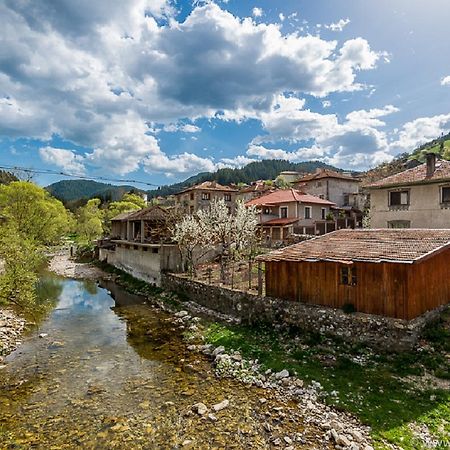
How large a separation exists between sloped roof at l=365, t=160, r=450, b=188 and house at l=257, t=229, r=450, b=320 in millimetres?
11948

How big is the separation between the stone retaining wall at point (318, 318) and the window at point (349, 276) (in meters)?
1.39

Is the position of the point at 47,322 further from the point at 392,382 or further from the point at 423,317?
the point at 423,317

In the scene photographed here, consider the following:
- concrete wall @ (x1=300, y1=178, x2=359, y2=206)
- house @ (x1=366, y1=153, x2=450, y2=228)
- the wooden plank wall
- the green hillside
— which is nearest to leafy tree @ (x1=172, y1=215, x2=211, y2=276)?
the wooden plank wall

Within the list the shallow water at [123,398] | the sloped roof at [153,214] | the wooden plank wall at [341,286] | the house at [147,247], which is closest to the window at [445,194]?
the wooden plank wall at [341,286]

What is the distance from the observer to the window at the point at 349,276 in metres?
15.4

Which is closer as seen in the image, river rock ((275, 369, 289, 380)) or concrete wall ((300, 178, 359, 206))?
river rock ((275, 369, 289, 380))

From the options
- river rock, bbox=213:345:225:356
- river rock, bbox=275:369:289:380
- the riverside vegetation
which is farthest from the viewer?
river rock, bbox=213:345:225:356

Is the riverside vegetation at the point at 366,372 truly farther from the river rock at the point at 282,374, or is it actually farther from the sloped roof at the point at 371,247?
the sloped roof at the point at 371,247

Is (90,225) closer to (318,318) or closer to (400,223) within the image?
(400,223)

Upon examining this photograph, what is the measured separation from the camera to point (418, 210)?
28188 millimetres

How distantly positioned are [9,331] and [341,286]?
1804 cm

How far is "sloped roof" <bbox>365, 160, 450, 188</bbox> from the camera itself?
26.9 meters

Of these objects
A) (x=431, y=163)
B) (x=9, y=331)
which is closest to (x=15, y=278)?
(x=9, y=331)

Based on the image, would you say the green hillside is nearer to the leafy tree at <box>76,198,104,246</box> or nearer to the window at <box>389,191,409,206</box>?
the window at <box>389,191,409,206</box>
